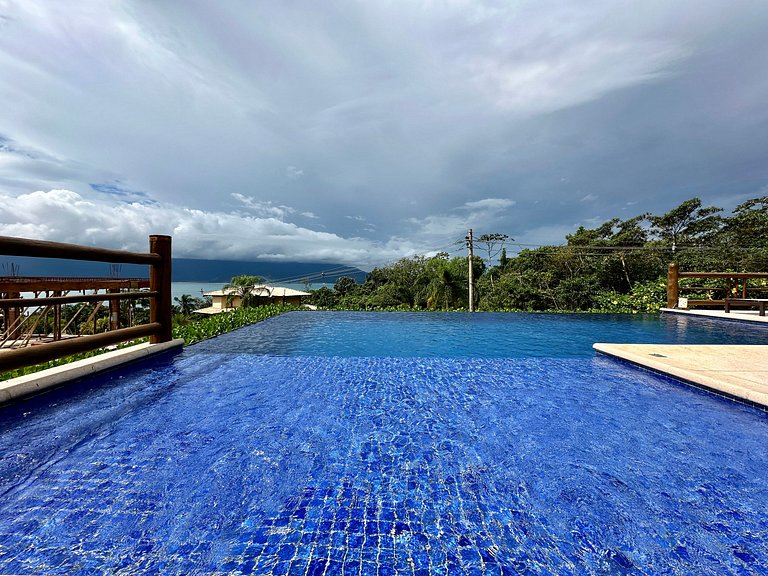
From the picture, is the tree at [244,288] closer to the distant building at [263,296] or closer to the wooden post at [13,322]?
the distant building at [263,296]

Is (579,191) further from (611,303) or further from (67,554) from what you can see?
(67,554)

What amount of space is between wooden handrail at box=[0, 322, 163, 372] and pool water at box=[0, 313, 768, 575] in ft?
1.38

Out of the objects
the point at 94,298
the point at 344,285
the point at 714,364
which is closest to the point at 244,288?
the point at 344,285

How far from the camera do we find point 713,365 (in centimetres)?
435

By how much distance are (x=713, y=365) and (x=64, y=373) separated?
799 cm

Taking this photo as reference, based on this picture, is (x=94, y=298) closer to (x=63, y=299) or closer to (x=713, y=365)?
(x=63, y=299)

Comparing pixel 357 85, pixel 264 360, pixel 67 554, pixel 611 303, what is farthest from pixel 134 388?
pixel 611 303

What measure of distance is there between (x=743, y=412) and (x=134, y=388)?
21.3ft

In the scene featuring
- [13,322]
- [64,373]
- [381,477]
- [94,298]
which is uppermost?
[94,298]

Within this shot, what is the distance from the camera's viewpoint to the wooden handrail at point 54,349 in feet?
9.51

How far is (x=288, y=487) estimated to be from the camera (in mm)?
2008

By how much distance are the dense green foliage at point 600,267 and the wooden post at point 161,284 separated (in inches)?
442

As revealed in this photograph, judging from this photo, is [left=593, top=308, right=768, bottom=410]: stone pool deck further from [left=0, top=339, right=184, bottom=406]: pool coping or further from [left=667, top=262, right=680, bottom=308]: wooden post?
[left=667, top=262, right=680, bottom=308]: wooden post

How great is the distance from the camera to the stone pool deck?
3.51 meters
